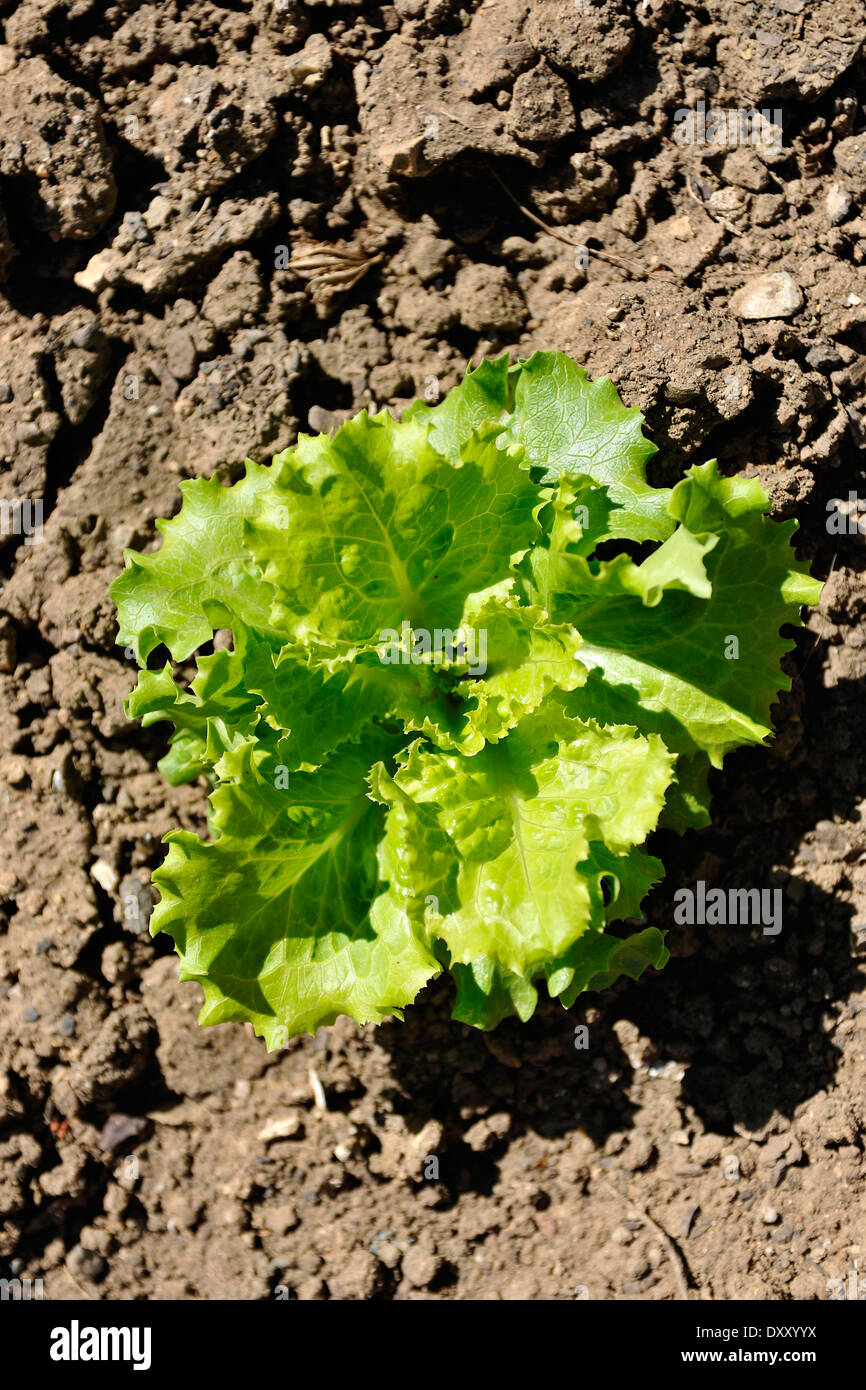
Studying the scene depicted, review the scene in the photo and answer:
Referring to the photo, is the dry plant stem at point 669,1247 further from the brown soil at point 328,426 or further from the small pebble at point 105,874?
the small pebble at point 105,874

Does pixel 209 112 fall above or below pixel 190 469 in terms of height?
above

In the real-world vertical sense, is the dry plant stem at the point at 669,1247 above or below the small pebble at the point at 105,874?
below

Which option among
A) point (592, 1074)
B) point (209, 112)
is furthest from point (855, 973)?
point (209, 112)

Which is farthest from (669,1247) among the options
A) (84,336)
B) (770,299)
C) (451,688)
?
(84,336)

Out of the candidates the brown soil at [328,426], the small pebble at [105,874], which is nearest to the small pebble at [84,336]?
the brown soil at [328,426]

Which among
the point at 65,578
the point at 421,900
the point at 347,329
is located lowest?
the point at 421,900

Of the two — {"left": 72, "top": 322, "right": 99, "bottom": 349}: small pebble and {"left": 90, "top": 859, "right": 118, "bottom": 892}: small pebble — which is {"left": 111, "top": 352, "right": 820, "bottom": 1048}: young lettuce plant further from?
{"left": 72, "top": 322, "right": 99, "bottom": 349}: small pebble

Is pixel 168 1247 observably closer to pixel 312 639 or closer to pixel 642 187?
pixel 312 639
